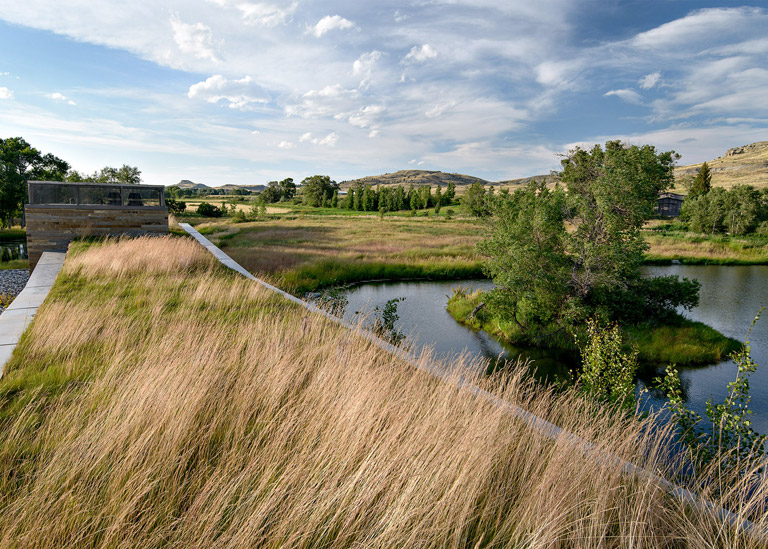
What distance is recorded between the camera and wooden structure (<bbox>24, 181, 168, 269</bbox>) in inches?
522

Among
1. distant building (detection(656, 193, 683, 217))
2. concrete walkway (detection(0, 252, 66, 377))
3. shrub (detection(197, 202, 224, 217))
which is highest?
distant building (detection(656, 193, 683, 217))

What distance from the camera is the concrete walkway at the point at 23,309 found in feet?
15.2

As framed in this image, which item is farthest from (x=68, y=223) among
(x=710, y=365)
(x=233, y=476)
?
(x=710, y=365)

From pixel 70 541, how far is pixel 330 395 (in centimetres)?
174

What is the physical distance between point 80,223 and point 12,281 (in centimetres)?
308

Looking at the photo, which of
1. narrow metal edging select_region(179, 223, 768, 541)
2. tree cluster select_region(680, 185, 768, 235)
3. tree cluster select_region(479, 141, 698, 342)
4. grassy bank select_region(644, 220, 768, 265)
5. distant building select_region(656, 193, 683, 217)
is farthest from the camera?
distant building select_region(656, 193, 683, 217)

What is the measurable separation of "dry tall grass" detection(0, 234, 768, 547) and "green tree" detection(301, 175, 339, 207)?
85406 mm

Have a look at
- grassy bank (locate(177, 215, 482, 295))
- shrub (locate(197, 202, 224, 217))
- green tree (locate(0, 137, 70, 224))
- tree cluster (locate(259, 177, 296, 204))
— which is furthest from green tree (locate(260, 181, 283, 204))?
grassy bank (locate(177, 215, 482, 295))

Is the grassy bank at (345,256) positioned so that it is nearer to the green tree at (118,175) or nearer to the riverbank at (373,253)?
the riverbank at (373,253)

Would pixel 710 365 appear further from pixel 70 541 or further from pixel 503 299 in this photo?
pixel 70 541

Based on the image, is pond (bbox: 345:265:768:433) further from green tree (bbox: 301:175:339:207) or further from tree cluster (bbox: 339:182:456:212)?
green tree (bbox: 301:175:339:207)

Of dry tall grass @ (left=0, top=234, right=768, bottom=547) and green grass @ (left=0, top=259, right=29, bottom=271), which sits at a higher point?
dry tall grass @ (left=0, top=234, right=768, bottom=547)

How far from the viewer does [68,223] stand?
1369 centimetres

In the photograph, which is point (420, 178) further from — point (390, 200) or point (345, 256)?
point (345, 256)
